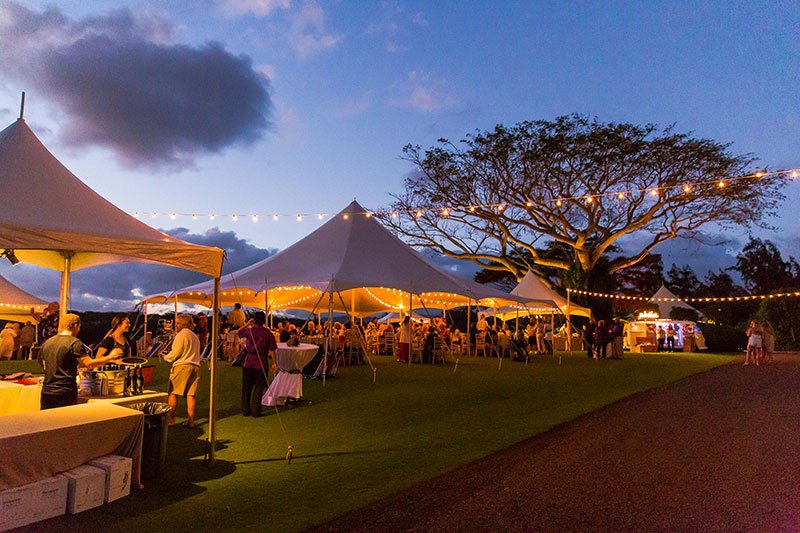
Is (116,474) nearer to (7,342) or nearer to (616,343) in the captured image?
(7,342)

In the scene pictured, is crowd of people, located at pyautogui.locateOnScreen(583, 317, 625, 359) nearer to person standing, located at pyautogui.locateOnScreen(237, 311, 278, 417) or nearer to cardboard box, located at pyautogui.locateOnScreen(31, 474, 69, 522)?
person standing, located at pyautogui.locateOnScreen(237, 311, 278, 417)

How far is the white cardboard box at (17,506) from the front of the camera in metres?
3.67

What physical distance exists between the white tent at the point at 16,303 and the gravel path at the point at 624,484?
740 inches

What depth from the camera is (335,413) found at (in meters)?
8.48

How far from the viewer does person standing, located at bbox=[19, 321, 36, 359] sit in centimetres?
1877

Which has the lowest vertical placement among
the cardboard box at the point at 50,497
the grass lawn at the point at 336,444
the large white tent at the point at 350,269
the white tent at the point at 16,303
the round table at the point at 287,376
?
the grass lawn at the point at 336,444

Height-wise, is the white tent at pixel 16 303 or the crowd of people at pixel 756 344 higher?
the white tent at pixel 16 303

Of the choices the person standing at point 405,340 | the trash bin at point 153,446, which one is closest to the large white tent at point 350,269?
the person standing at point 405,340

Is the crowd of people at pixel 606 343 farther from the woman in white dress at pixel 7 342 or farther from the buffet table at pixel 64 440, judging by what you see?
the buffet table at pixel 64 440

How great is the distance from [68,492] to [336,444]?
113 inches

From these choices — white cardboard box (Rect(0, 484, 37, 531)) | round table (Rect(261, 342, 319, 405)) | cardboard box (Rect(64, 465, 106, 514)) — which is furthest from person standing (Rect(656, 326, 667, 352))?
white cardboard box (Rect(0, 484, 37, 531))

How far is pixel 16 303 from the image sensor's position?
20.2 m

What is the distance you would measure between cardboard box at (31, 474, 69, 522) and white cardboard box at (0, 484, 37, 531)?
0.03 m

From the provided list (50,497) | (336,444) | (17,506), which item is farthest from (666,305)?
(17,506)
